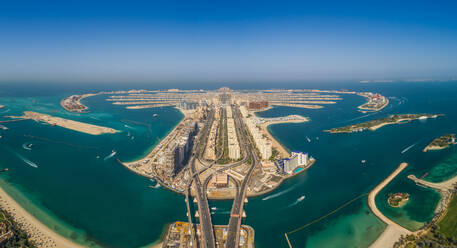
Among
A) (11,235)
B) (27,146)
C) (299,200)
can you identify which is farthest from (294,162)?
(27,146)

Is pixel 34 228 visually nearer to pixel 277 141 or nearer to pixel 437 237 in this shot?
pixel 437 237

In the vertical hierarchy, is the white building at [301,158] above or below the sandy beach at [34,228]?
above

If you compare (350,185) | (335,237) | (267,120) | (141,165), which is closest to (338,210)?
(335,237)

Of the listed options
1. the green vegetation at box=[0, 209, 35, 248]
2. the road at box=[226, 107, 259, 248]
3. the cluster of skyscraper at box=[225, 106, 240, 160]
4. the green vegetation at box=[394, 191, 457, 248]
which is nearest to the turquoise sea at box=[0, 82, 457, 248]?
the road at box=[226, 107, 259, 248]

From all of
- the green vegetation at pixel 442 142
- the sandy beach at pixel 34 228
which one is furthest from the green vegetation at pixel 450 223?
the sandy beach at pixel 34 228

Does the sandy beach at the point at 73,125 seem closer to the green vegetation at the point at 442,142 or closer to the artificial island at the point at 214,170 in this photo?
the artificial island at the point at 214,170

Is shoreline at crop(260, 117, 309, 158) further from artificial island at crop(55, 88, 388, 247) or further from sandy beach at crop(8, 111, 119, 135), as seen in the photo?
sandy beach at crop(8, 111, 119, 135)
